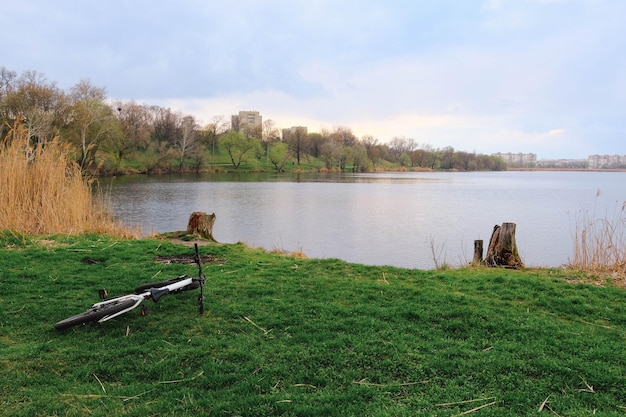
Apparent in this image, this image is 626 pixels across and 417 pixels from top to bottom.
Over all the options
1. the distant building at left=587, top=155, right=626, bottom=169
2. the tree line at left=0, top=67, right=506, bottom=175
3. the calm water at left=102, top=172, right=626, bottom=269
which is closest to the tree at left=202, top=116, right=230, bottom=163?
the tree line at left=0, top=67, right=506, bottom=175

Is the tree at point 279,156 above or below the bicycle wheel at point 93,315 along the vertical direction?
above

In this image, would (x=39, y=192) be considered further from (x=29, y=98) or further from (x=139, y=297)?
(x=29, y=98)

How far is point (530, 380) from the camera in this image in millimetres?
2914

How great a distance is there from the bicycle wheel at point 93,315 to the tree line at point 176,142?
30.7 meters

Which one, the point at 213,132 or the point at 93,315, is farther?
the point at 213,132

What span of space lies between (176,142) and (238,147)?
1199 cm

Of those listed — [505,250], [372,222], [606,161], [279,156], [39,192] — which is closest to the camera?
[505,250]

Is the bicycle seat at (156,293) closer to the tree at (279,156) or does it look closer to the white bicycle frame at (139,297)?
the white bicycle frame at (139,297)

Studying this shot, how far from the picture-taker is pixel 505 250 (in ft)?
24.9

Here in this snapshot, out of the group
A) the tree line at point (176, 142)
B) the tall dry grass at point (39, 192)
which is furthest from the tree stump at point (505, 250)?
the tree line at point (176, 142)

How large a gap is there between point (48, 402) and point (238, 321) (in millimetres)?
1698

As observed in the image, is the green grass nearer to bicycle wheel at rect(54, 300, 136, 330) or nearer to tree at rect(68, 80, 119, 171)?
bicycle wheel at rect(54, 300, 136, 330)

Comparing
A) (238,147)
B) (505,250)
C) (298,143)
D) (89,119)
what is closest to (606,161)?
(298,143)

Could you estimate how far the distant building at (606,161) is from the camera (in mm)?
118250
